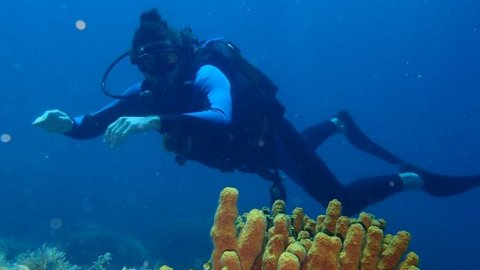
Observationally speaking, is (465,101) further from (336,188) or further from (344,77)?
(336,188)

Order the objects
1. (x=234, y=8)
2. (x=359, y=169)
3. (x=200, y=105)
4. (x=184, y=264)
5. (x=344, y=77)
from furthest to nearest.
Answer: (x=344, y=77), (x=234, y=8), (x=359, y=169), (x=184, y=264), (x=200, y=105)

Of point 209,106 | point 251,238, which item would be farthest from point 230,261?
point 209,106

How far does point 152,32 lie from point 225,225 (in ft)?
13.5

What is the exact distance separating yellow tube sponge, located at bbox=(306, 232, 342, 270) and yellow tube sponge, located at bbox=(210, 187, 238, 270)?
1.59ft

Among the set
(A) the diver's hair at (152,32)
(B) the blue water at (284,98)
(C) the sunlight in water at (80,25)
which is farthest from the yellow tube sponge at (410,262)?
(C) the sunlight in water at (80,25)

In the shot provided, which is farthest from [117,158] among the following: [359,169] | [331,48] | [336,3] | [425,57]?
[425,57]

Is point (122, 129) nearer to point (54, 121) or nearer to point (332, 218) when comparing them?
point (332, 218)

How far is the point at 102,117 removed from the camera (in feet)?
23.3

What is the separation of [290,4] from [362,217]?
10321 centimetres

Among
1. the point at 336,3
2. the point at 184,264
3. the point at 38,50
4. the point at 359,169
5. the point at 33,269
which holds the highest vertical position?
the point at 336,3

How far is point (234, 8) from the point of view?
347 ft

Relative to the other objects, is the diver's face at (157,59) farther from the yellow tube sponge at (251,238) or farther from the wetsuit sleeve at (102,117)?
the yellow tube sponge at (251,238)

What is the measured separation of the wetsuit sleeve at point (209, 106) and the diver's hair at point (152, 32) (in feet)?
2.24

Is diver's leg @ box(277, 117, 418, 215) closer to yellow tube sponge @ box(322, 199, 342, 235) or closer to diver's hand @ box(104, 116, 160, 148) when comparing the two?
diver's hand @ box(104, 116, 160, 148)
